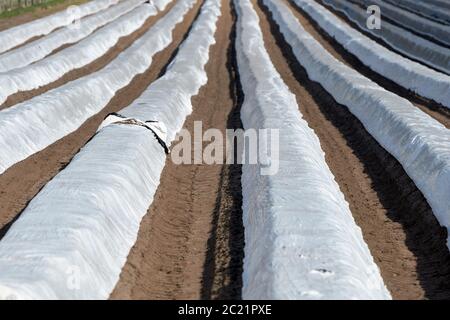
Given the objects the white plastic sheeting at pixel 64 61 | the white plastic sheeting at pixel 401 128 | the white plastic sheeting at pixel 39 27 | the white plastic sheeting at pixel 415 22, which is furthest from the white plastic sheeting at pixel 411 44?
the white plastic sheeting at pixel 39 27

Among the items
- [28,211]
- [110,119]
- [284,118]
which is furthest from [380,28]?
[28,211]

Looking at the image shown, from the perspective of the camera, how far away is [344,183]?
1381cm

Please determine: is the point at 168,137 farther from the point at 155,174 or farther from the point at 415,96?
the point at 415,96

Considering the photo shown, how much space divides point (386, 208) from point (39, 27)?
2923 centimetres

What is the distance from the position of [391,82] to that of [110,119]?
43.4 ft

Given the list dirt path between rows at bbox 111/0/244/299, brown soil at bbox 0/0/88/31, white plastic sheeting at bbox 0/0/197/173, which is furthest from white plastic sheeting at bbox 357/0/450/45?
dirt path between rows at bbox 111/0/244/299

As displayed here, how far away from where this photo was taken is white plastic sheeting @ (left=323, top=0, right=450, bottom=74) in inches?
1176

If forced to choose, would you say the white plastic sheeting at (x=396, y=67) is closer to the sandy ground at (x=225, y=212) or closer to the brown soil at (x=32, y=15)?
the sandy ground at (x=225, y=212)

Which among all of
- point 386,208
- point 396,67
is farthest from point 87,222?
point 396,67

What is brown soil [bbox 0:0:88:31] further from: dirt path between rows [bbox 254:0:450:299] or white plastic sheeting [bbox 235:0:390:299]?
white plastic sheeting [bbox 235:0:390:299]

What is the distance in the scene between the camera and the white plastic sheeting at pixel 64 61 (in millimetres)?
22031

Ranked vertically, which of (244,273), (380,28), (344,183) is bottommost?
(380,28)

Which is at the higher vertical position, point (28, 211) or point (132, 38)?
point (28, 211)
